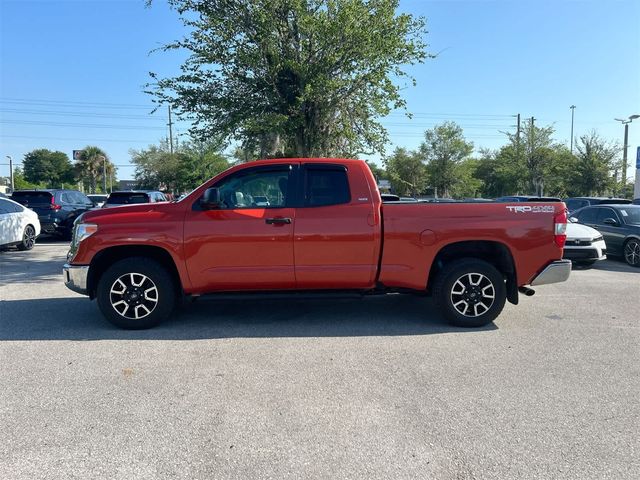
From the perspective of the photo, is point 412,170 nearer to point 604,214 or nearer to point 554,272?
point 604,214

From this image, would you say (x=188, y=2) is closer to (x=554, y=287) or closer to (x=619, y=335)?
(x=554, y=287)

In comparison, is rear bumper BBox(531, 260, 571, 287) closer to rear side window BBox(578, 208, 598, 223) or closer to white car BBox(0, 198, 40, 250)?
rear side window BBox(578, 208, 598, 223)

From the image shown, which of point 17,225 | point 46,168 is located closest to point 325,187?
point 17,225

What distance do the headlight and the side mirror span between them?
1.28 m

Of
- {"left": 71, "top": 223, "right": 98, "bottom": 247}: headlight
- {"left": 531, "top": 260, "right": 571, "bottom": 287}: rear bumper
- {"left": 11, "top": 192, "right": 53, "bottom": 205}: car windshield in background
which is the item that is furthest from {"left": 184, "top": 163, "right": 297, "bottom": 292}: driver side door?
{"left": 11, "top": 192, "right": 53, "bottom": 205}: car windshield in background

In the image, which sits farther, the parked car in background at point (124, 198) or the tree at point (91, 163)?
the tree at point (91, 163)

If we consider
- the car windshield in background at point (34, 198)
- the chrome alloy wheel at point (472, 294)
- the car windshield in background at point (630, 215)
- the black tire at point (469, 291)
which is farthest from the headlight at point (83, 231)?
the car windshield in background at point (630, 215)

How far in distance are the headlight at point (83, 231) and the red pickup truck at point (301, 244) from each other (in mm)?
12

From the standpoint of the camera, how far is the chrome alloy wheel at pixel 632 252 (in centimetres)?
1115

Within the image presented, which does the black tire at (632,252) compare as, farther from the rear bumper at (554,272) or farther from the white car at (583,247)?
the rear bumper at (554,272)

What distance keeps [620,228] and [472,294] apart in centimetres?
852

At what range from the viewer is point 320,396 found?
3789mm

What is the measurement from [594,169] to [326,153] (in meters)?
26.1

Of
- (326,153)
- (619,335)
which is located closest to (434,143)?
(326,153)
